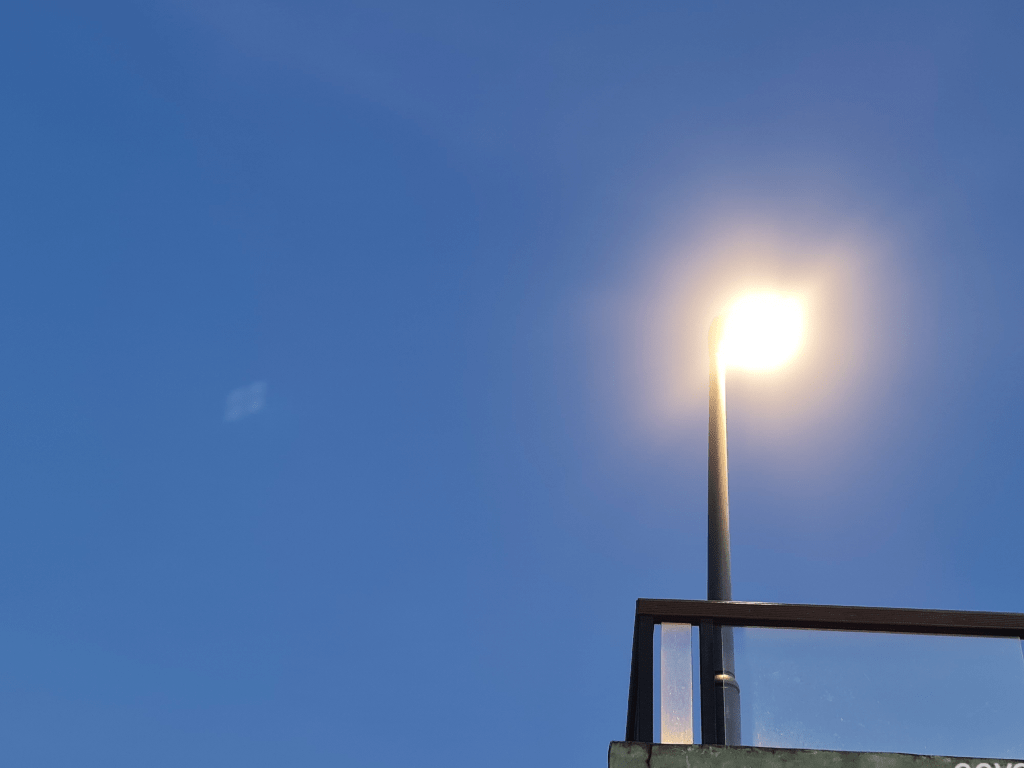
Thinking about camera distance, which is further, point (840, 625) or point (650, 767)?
point (840, 625)

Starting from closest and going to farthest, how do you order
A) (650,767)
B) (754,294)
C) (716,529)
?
(650,767) → (716,529) → (754,294)

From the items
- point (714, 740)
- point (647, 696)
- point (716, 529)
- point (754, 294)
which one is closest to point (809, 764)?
point (714, 740)

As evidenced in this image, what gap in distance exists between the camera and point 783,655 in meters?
7.42

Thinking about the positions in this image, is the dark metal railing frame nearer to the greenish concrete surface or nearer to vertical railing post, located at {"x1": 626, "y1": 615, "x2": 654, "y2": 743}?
vertical railing post, located at {"x1": 626, "y1": 615, "x2": 654, "y2": 743}

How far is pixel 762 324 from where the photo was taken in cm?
1176

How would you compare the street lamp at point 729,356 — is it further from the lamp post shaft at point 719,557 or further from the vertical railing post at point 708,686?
the vertical railing post at point 708,686

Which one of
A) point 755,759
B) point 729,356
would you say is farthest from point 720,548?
point 729,356

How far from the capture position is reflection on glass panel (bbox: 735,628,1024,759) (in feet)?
23.2

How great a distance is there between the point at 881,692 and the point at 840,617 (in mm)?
521

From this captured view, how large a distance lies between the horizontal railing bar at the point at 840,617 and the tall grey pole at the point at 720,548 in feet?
0.54

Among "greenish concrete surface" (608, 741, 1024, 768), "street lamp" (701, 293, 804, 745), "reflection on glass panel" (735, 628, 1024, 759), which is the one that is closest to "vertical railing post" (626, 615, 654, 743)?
"greenish concrete surface" (608, 741, 1024, 768)

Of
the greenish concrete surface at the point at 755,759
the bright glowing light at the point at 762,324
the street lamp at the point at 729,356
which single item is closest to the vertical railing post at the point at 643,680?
the greenish concrete surface at the point at 755,759

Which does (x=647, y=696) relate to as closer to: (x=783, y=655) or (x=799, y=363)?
(x=783, y=655)

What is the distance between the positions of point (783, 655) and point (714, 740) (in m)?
0.75
